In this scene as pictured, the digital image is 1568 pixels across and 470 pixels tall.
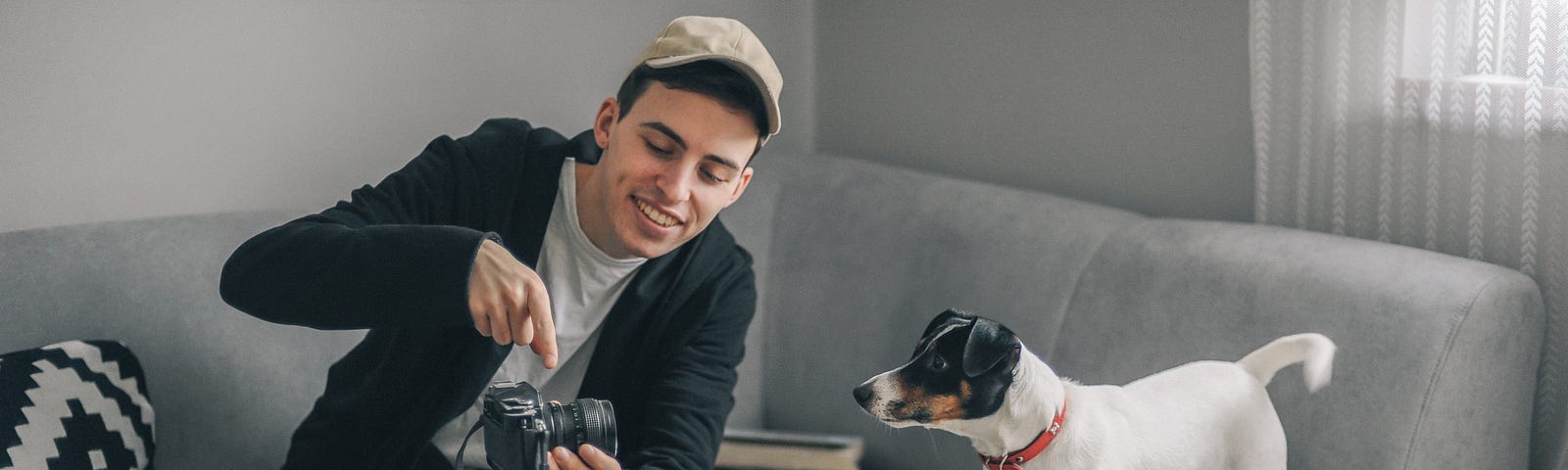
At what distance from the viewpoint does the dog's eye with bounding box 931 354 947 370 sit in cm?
108

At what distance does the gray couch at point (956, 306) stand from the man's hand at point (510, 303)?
77 cm

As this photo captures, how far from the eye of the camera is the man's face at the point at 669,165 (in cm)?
121

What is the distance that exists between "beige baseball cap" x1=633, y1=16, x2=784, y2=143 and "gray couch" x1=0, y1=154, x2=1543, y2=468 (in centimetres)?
53

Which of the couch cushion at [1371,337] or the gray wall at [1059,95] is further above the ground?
the gray wall at [1059,95]

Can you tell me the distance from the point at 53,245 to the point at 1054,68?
139cm

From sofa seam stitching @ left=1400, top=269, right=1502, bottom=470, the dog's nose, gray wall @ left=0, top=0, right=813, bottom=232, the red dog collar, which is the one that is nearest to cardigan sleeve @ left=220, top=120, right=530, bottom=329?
the dog's nose

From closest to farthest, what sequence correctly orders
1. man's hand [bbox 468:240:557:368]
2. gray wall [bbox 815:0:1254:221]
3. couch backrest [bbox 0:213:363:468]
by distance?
man's hand [bbox 468:240:557:368] → couch backrest [bbox 0:213:363:468] → gray wall [bbox 815:0:1254:221]

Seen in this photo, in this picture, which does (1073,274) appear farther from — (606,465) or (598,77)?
(598,77)

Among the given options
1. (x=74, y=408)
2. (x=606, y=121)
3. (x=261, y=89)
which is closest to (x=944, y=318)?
(x=606, y=121)

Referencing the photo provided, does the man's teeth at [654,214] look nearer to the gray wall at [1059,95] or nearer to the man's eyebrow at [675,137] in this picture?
the man's eyebrow at [675,137]

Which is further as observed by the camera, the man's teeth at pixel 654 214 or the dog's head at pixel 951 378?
the man's teeth at pixel 654 214

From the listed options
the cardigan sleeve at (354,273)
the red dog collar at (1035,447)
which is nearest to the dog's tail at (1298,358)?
the red dog collar at (1035,447)

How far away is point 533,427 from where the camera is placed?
42.0 inches

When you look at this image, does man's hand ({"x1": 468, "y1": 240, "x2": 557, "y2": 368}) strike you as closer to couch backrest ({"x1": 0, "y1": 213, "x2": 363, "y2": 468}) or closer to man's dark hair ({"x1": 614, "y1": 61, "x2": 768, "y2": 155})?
man's dark hair ({"x1": 614, "y1": 61, "x2": 768, "y2": 155})
